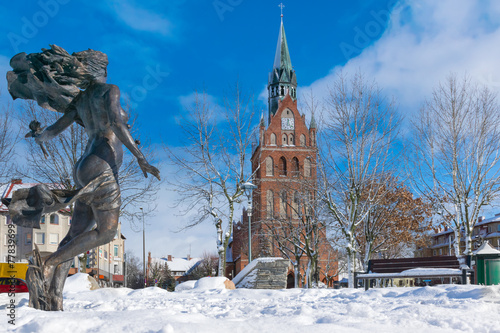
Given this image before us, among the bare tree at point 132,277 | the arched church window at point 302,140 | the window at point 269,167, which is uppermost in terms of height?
the arched church window at point 302,140

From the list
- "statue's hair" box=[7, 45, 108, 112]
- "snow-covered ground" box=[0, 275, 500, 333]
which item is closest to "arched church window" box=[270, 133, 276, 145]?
"snow-covered ground" box=[0, 275, 500, 333]

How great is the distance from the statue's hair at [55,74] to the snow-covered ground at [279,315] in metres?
2.35

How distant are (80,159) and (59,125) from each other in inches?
30.7

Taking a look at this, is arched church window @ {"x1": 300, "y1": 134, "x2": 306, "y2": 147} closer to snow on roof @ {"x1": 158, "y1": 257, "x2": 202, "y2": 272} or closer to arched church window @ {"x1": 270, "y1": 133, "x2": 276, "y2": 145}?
arched church window @ {"x1": 270, "y1": 133, "x2": 276, "y2": 145}

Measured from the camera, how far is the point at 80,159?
204 inches

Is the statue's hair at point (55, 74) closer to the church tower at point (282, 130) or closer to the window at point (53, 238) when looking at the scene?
the church tower at point (282, 130)

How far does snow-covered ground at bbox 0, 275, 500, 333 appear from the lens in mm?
3215

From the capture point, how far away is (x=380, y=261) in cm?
1393

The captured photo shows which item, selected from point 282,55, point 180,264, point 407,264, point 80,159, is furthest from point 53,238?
point 180,264

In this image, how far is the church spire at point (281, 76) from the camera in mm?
76000

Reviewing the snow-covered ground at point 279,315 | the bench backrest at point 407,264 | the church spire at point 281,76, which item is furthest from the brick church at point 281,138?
the snow-covered ground at point 279,315

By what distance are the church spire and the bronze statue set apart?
7041 centimetres

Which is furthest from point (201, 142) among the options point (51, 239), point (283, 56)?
point (283, 56)

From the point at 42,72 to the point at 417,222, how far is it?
29266mm
